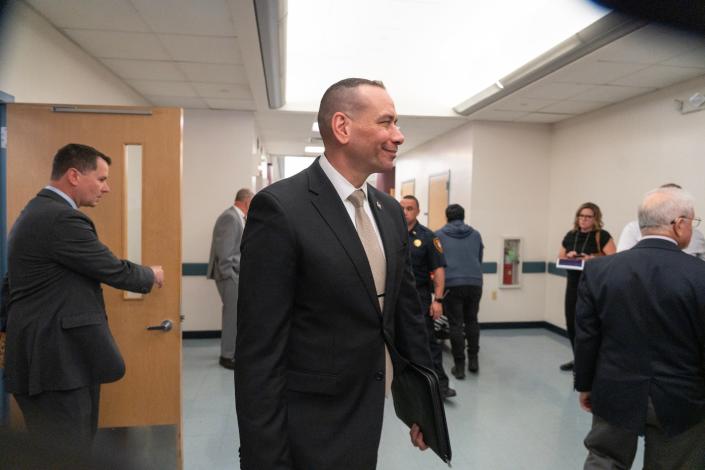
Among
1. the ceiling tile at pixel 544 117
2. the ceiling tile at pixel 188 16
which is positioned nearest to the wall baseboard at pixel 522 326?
the ceiling tile at pixel 544 117

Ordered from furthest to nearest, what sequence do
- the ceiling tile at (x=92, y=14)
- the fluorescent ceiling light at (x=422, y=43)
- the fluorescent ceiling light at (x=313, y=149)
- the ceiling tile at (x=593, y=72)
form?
the fluorescent ceiling light at (x=313, y=149)
the fluorescent ceiling light at (x=422, y=43)
the ceiling tile at (x=593, y=72)
the ceiling tile at (x=92, y=14)

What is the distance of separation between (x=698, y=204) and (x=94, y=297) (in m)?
4.41

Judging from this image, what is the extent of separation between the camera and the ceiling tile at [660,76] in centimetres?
350

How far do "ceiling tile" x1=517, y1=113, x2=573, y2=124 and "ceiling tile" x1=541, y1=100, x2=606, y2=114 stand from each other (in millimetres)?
164

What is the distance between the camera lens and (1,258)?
7.91ft

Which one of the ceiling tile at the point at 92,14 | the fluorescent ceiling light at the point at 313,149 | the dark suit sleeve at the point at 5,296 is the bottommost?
the dark suit sleeve at the point at 5,296

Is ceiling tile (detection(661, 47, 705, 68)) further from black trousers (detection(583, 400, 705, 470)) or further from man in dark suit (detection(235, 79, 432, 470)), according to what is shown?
man in dark suit (detection(235, 79, 432, 470))

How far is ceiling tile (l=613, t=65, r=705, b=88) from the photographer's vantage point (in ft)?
11.5

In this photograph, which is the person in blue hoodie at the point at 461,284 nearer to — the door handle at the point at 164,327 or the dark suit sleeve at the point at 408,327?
the door handle at the point at 164,327

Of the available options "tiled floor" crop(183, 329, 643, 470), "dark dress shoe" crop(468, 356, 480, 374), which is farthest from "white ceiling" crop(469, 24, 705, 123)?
"dark dress shoe" crop(468, 356, 480, 374)

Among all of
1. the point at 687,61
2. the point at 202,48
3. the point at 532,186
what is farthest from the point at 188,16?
the point at 532,186

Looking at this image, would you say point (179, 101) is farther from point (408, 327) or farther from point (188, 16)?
point (408, 327)

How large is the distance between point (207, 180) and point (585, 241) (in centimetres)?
411

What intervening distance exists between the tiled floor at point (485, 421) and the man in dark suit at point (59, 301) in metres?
1.10
